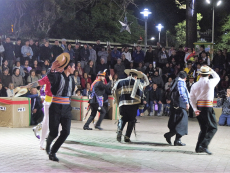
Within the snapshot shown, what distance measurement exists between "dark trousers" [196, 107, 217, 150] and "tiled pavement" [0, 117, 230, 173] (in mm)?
329

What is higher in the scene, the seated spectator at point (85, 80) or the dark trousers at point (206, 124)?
the seated spectator at point (85, 80)

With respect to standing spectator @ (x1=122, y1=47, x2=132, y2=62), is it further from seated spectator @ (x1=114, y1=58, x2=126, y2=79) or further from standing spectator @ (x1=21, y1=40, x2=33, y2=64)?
standing spectator @ (x1=21, y1=40, x2=33, y2=64)

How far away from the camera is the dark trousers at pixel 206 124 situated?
8.31 m

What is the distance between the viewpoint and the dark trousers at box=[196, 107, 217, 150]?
327 inches

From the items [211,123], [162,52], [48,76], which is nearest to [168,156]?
[211,123]

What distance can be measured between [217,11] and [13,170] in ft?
118

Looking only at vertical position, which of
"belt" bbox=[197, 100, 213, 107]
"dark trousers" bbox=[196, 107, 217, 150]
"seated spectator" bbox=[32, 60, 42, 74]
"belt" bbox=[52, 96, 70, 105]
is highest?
"seated spectator" bbox=[32, 60, 42, 74]

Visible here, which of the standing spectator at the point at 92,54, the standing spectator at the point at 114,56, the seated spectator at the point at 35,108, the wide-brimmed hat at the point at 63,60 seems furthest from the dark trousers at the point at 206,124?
the standing spectator at the point at 114,56

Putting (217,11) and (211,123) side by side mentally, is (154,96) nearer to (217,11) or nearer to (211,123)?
(211,123)

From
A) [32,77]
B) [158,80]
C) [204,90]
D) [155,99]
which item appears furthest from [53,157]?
[158,80]

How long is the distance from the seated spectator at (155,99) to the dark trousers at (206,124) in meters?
8.68

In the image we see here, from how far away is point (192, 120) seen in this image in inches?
607

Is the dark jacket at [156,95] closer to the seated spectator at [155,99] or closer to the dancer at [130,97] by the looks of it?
the seated spectator at [155,99]

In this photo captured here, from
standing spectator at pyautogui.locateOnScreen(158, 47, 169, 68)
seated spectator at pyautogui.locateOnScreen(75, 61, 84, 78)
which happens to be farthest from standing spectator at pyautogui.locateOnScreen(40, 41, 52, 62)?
standing spectator at pyautogui.locateOnScreen(158, 47, 169, 68)
